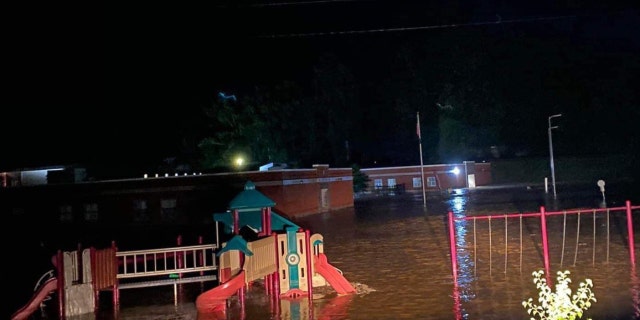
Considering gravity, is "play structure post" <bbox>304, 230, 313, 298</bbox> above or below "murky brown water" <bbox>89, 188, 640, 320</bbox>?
above

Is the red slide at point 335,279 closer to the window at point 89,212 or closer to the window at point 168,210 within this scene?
the window at point 168,210

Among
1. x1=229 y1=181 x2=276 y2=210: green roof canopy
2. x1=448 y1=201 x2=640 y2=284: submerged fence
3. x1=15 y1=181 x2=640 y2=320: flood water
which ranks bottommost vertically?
Result: x1=15 y1=181 x2=640 y2=320: flood water

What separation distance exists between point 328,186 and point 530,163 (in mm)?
40667

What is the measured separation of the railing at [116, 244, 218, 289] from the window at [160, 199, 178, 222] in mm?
14772

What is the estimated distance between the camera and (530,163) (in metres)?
75.7

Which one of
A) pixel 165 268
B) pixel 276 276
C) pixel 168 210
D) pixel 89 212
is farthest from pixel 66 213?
pixel 276 276

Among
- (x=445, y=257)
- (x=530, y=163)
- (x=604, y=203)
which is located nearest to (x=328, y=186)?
(x=604, y=203)

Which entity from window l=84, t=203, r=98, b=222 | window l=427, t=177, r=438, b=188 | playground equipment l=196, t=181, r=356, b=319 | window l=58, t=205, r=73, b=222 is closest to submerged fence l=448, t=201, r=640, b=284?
playground equipment l=196, t=181, r=356, b=319

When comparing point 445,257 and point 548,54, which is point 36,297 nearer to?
point 445,257

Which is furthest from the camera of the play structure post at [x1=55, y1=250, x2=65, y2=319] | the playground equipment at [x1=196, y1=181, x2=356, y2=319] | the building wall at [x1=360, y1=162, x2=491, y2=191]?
the building wall at [x1=360, y1=162, x2=491, y2=191]

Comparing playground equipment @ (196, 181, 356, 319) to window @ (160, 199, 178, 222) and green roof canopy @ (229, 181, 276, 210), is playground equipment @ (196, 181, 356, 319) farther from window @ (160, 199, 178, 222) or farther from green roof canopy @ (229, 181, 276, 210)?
window @ (160, 199, 178, 222)

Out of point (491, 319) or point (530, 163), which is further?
point (530, 163)

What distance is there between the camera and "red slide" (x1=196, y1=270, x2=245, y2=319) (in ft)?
38.0

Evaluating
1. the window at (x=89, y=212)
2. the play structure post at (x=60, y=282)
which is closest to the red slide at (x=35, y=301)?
the play structure post at (x=60, y=282)
